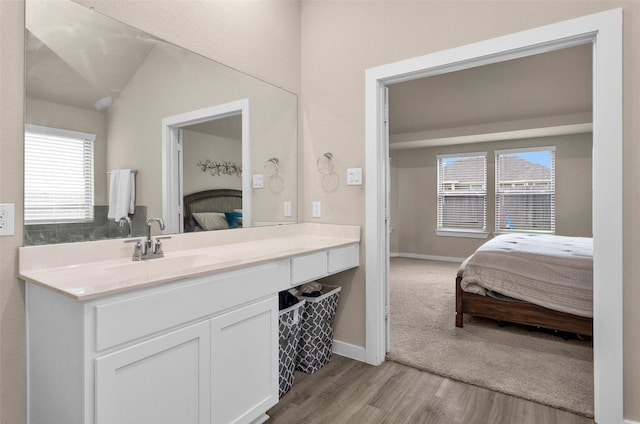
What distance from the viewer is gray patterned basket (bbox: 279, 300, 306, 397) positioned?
2.05 meters

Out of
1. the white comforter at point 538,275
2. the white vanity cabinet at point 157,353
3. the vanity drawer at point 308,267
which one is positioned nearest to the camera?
the white vanity cabinet at point 157,353

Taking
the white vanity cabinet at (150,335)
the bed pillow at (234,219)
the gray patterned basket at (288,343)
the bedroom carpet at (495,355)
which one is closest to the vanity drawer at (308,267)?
the white vanity cabinet at (150,335)

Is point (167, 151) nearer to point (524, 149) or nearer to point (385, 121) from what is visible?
point (385, 121)

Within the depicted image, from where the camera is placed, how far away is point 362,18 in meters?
2.49

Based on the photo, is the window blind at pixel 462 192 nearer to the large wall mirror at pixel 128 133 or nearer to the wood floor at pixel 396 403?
the wood floor at pixel 396 403

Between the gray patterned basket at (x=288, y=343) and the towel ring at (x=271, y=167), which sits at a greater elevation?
the towel ring at (x=271, y=167)

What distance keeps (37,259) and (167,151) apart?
0.81 metres

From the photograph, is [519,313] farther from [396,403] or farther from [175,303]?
[175,303]

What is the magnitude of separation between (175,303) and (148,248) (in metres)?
0.55

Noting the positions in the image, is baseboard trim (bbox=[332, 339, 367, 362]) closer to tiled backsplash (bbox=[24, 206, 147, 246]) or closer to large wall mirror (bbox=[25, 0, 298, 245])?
large wall mirror (bbox=[25, 0, 298, 245])

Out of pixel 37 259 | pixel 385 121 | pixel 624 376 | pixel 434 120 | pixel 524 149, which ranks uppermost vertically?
pixel 434 120

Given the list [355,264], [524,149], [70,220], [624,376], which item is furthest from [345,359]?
[524,149]

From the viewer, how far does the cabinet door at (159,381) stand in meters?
1.13

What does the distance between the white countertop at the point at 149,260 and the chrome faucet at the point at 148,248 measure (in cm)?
4
